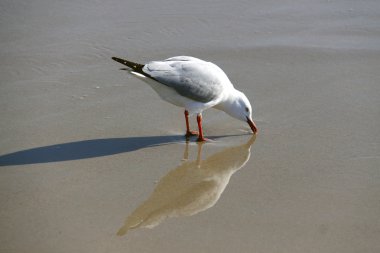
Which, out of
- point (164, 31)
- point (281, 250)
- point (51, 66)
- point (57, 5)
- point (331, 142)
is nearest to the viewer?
point (281, 250)

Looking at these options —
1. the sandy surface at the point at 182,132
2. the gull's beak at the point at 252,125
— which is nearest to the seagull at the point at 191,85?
the gull's beak at the point at 252,125

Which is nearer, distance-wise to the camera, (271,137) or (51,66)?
(271,137)

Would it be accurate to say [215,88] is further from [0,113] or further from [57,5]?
[57,5]

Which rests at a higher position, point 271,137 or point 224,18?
point 224,18

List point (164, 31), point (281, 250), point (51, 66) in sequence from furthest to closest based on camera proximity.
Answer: point (164, 31)
point (51, 66)
point (281, 250)

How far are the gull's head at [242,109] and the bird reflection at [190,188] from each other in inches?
7.5

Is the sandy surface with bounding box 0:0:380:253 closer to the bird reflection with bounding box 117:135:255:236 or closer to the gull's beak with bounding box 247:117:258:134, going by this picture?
the bird reflection with bounding box 117:135:255:236

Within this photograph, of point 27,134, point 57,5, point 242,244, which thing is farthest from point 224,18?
point 242,244

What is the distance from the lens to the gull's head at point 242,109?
5.89 m

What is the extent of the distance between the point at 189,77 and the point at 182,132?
56cm

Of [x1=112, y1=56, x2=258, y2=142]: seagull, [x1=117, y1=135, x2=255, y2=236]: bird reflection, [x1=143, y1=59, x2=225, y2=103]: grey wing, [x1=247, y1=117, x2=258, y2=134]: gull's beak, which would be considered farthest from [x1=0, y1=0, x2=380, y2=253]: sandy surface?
[x1=143, y1=59, x2=225, y2=103]: grey wing

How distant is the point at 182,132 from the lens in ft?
19.6

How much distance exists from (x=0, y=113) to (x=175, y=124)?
1731 millimetres

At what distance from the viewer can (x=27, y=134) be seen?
5695 mm
